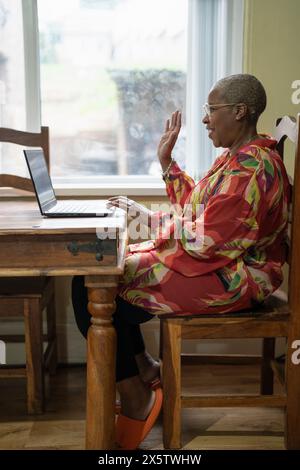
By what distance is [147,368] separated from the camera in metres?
2.06

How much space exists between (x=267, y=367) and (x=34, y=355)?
0.87m

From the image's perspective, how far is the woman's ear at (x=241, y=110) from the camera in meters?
1.74

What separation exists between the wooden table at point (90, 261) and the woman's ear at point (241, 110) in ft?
1.64

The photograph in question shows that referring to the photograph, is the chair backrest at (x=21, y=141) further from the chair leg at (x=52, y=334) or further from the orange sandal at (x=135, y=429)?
the orange sandal at (x=135, y=429)

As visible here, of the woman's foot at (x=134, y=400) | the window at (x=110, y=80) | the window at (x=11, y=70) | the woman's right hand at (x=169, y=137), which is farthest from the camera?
the window at (x=110, y=80)

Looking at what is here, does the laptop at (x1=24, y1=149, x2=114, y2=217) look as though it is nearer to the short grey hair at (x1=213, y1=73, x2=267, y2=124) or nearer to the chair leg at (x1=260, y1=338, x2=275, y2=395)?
the short grey hair at (x1=213, y1=73, x2=267, y2=124)

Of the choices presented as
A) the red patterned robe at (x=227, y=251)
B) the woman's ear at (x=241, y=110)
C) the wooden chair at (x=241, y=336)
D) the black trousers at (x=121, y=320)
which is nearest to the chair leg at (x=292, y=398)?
the wooden chair at (x=241, y=336)

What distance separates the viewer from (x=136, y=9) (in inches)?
101

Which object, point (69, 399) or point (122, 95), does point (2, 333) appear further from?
point (122, 95)

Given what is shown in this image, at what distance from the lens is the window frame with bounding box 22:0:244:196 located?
2.43m

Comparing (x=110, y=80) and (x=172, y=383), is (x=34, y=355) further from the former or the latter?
(x=110, y=80)
